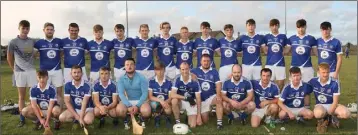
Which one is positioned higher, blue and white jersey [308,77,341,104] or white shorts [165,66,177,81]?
white shorts [165,66,177,81]

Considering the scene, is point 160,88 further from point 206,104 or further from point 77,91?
point 77,91

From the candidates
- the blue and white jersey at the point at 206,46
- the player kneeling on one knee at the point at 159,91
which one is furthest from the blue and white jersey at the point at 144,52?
the player kneeling on one knee at the point at 159,91

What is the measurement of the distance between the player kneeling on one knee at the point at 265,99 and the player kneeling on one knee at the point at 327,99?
2.07ft

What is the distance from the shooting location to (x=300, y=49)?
6793 mm

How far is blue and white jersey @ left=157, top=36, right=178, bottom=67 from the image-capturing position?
724 cm

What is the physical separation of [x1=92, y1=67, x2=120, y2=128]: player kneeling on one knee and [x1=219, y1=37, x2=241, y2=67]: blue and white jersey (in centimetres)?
230

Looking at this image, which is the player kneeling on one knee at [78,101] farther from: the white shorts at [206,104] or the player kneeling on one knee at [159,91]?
the white shorts at [206,104]

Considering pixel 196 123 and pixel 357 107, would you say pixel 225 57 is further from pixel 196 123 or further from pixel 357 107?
pixel 357 107

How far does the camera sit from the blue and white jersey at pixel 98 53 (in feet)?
22.8

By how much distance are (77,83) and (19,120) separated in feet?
4.85

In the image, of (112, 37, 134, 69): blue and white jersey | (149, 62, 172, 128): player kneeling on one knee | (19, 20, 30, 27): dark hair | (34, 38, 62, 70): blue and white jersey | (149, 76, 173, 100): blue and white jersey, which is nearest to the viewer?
(149, 62, 172, 128): player kneeling on one knee

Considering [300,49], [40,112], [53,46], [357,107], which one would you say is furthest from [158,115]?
[357,107]

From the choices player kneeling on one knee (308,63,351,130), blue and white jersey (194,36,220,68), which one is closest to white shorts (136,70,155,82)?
blue and white jersey (194,36,220,68)

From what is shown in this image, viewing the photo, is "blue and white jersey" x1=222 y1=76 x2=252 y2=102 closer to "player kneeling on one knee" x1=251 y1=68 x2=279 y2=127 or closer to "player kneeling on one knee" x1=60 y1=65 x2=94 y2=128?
"player kneeling on one knee" x1=251 y1=68 x2=279 y2=127
